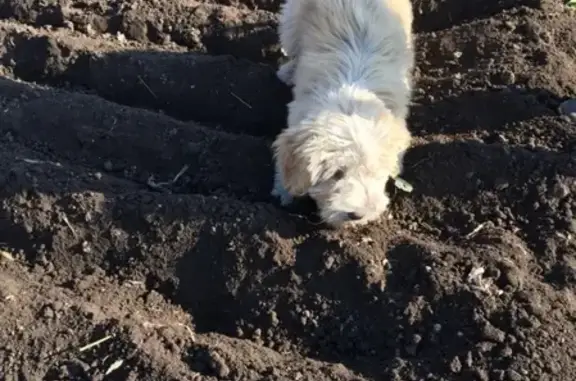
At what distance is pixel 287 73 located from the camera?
644 centimetres

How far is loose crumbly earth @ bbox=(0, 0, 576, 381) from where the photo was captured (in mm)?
4633

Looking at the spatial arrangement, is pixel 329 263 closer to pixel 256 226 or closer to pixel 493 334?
pixel 256 226

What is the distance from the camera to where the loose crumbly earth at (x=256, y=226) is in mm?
4633

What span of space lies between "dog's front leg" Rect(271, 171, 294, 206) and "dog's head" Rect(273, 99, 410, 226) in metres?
0.28

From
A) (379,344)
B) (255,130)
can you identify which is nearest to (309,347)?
(379,344)

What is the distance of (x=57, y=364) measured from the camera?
4.62 metres

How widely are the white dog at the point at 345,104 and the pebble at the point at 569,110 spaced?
42.4 inches

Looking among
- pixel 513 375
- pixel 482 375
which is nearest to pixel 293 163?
pixel 482 375

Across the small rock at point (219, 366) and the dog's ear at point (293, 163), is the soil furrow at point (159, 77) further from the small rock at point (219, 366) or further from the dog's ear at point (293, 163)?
the small rock at point (219, 366)

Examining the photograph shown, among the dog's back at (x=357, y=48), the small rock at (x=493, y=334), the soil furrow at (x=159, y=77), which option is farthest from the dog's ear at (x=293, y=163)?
the small rock at (x=493, y=334)

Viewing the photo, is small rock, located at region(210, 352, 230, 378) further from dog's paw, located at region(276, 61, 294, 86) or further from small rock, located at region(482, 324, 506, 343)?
dog's paw, located at region(276, 61, 294, 86)

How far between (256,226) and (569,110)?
2377 mm

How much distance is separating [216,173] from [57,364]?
1.81 metres

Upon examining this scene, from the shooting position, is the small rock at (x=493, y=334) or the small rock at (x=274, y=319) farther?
the small rock at (x=274, y=319)
